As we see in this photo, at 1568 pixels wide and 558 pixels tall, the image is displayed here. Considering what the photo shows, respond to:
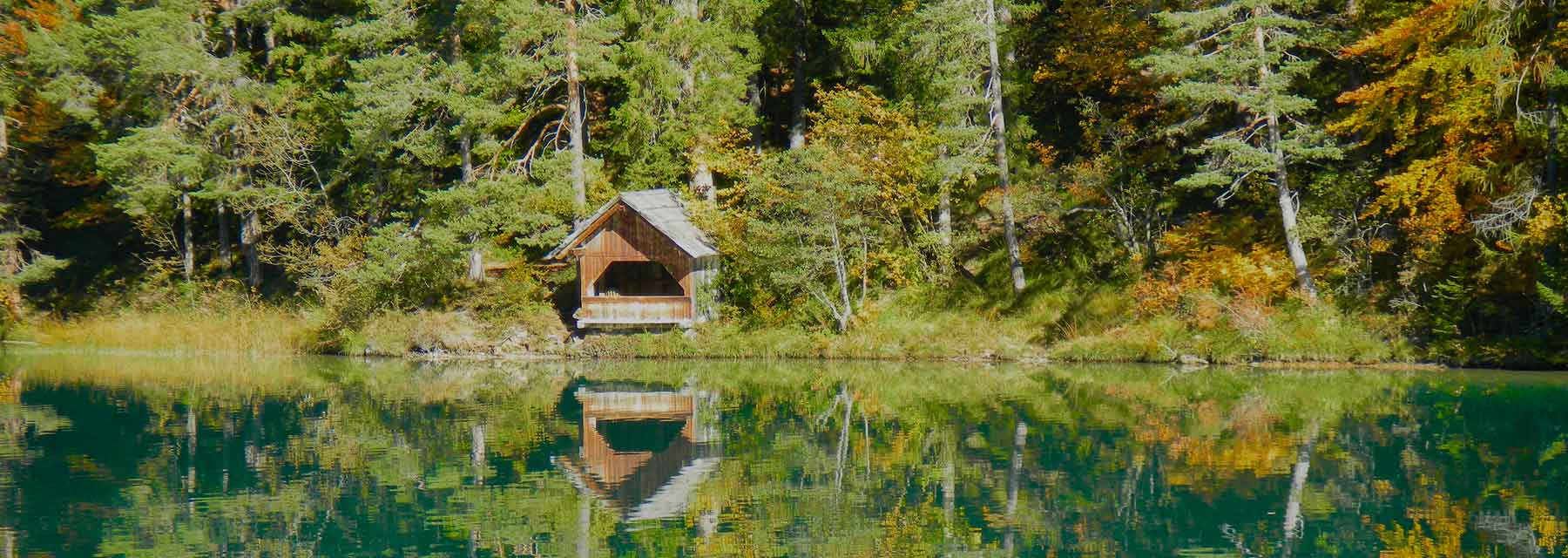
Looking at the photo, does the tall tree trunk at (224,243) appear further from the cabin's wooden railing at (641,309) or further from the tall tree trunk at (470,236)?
the cabin's wooden railing at (641,309)

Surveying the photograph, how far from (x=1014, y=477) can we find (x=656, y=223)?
17399mm

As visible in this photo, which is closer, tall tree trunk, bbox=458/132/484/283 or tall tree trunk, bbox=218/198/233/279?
tall tree trunk, bbox=458/132/484/283

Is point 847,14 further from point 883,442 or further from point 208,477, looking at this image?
point 208,477

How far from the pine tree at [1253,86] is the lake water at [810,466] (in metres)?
4.04

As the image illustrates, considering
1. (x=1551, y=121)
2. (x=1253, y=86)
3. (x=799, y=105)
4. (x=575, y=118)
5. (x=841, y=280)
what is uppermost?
(x=799, y=105)

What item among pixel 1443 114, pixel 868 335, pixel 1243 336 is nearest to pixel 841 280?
pixel 868 335

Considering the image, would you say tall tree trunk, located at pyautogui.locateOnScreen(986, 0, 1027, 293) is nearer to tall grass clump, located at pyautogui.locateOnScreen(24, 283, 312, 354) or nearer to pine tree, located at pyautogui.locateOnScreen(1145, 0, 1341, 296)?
pine tree, located at pyautogui.locateOnScreen(1145, 0, 1341, 296)

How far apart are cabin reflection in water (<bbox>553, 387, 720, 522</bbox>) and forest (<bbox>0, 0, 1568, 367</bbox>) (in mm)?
8267

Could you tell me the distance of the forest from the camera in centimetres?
2527

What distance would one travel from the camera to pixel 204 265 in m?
40.9

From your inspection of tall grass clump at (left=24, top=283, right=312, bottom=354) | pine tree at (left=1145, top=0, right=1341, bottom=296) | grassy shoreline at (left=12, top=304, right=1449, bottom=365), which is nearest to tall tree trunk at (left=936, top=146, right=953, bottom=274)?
grassy shoreline at (left=12, top=304, right=1449, bottom=365)

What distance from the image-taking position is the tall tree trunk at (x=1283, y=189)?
26516 mm

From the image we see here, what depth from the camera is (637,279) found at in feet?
117

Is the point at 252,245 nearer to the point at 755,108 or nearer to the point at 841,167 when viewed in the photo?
the point at 755,108
